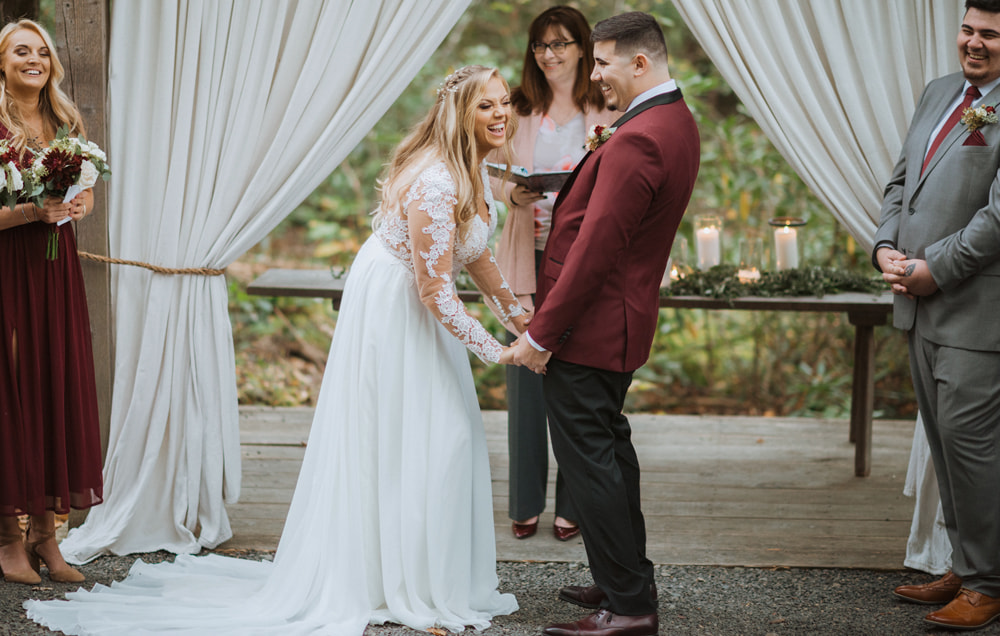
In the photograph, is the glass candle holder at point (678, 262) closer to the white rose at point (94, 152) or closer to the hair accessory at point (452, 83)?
the hair accessory at point (452, 83)

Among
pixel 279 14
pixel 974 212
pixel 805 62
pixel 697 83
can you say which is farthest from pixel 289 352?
pixel 974 212

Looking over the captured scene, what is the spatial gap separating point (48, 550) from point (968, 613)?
2.91m

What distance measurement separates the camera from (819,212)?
6469 millimetres

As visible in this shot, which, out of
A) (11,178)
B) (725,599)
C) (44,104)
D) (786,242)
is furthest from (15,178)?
(786,242)

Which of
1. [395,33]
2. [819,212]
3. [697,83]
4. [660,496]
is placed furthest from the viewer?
[819,212]

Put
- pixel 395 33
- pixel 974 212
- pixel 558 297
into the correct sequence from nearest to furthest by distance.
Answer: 1. pixel 558 297
2. pixel 974 212
3. pixel 395 33

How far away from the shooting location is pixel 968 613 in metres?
2.86

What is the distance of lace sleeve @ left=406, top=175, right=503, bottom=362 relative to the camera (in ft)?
8.89

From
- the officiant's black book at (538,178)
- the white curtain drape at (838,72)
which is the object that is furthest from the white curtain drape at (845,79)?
the officiant's black book at (538,178)

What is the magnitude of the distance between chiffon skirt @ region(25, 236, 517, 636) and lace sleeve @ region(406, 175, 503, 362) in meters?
0.13

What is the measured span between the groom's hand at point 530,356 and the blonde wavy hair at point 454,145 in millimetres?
411

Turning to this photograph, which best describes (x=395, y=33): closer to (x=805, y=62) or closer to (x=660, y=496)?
(x=805, y=62)

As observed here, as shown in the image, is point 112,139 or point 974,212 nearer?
point 974,212

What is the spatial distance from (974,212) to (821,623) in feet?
4.34
